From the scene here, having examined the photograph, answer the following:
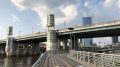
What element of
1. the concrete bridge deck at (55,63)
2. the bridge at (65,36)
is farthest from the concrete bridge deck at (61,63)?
the bridge at (65,36)

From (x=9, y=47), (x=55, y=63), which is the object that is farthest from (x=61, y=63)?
(x=9, y=47)

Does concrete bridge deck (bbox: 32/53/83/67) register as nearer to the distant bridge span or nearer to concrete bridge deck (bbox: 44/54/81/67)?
concrete bridge deck (bbox: 44/54/81/67)

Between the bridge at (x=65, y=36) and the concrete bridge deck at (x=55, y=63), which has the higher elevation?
the bridge at (x=65, y=36)

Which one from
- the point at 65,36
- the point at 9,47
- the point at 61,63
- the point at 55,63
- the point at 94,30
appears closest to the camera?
the point at 61,63


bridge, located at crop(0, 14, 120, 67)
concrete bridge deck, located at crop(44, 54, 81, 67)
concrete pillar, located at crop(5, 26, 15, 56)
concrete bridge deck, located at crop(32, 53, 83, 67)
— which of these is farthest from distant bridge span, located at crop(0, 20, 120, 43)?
concrete bridge deck, located at crop(32, 53, 83, 67)

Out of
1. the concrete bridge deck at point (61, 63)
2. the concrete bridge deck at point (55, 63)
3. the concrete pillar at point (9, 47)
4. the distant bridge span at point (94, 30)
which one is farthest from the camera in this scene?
the concrete pillar at point (9, 47)

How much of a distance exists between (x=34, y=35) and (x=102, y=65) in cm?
9370

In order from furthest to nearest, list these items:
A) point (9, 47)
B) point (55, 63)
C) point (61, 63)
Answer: point (9, 47) → point (55, 63) → point (61, 63)

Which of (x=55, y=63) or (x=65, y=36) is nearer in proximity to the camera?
(x=55, y=63)

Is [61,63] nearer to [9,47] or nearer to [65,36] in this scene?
[65,36]

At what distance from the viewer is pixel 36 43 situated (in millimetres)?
152500

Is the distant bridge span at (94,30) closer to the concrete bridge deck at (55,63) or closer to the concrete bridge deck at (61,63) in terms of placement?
the concrete bridge deck at (61,63)

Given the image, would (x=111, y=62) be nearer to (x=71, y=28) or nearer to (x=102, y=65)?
(x=102, y=65)

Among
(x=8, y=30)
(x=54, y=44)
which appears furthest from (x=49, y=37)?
(x=8, y=30)
